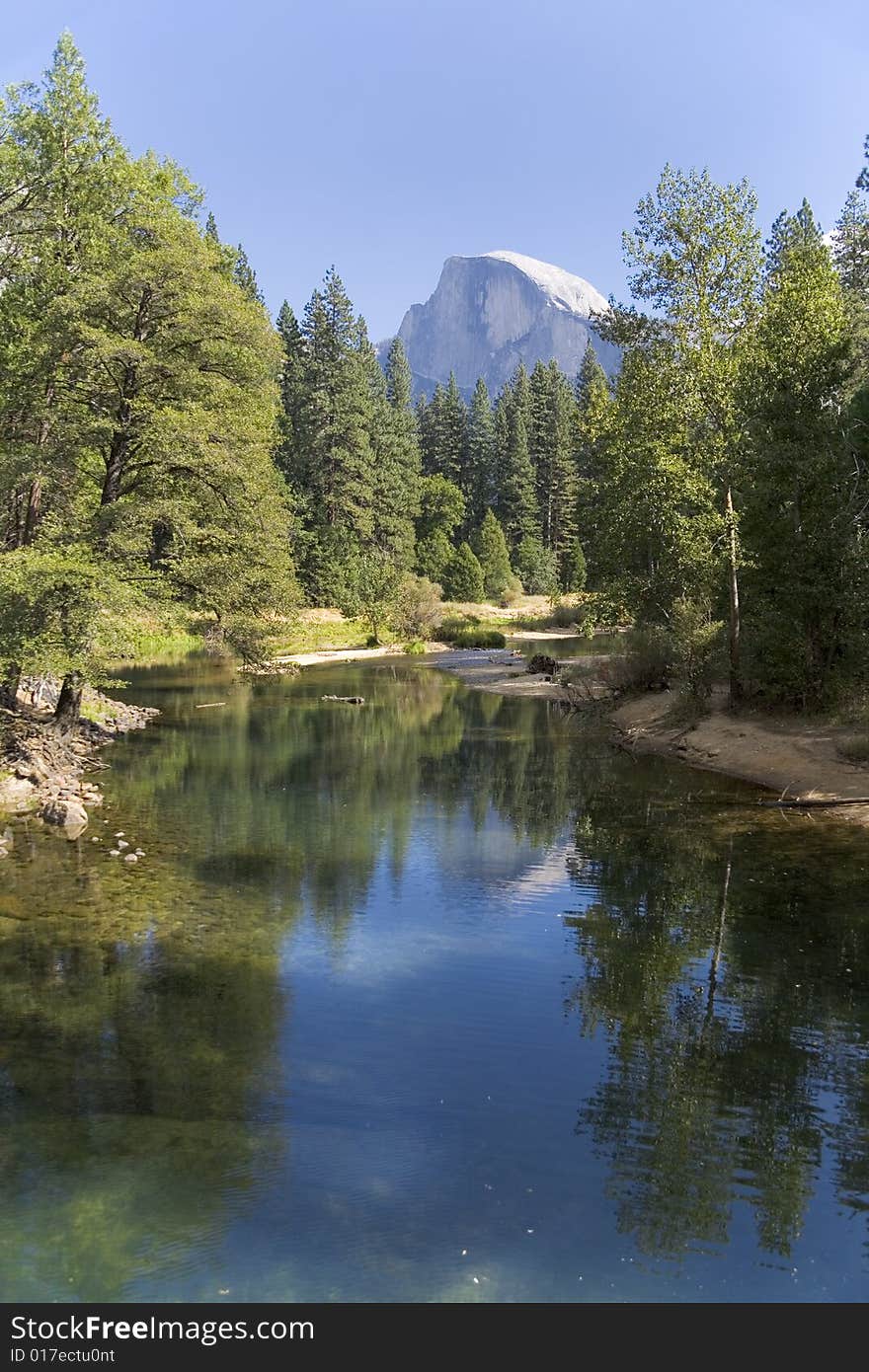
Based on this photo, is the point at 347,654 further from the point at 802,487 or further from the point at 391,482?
the point at 802,487

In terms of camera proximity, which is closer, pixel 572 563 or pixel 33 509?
pixel 33 509

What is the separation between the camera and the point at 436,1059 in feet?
33.7

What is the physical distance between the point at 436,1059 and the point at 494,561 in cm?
8204

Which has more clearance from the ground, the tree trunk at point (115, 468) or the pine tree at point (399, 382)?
the pine tree at point (399, 382)

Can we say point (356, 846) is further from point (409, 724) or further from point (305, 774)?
point (409, 724)

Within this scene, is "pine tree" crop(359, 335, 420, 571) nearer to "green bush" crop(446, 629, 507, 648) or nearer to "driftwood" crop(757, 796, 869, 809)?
"green bush" crop(446, 629, 507, 648)

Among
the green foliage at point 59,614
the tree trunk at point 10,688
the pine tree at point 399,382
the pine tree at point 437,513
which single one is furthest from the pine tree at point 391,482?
the green foliage at point 59,614

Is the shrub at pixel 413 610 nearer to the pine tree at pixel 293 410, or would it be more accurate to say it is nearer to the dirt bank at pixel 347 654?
the dirt bank at pixel 347 654

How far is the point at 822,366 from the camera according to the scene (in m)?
25.0

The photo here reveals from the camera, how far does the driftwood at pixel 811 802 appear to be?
20953 millimetres

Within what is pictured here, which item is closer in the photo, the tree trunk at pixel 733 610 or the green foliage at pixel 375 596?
the tree trunk at pixel 733 610

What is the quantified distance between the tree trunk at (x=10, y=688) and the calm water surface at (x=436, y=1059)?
7.38 m

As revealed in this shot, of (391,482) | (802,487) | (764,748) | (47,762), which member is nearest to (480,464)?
(391,482)

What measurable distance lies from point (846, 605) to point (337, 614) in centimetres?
5381
